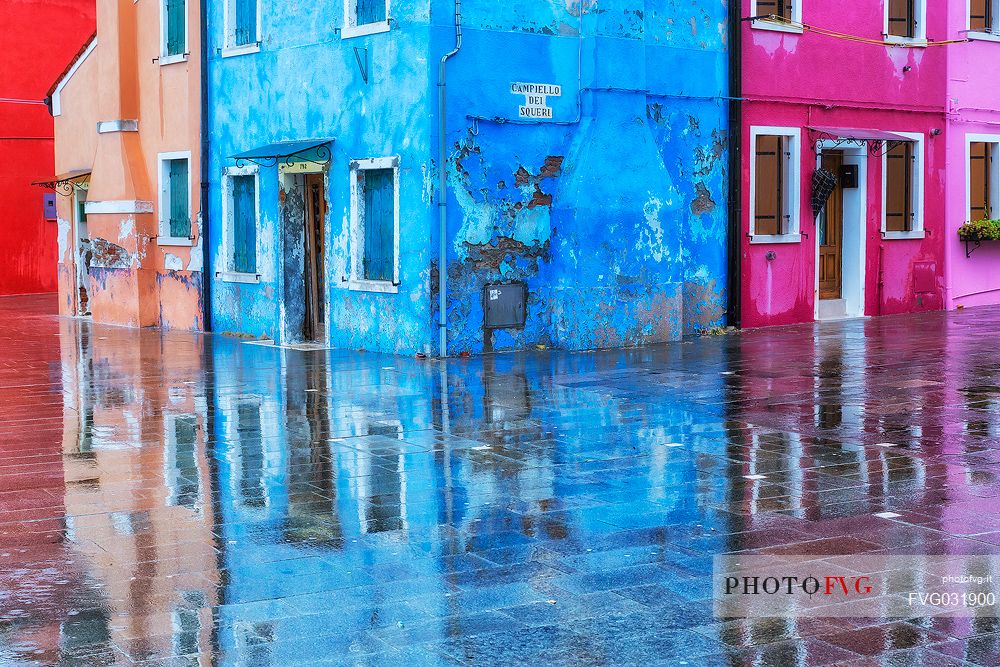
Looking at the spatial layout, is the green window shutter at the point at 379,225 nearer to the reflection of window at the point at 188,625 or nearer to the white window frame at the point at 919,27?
the white window frame at the point at 919,27

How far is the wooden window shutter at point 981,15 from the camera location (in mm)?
21828

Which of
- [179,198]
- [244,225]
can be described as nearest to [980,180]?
[244,225]

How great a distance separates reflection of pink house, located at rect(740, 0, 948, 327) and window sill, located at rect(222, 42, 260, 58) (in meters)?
6.62

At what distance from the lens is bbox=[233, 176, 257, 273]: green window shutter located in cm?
1916

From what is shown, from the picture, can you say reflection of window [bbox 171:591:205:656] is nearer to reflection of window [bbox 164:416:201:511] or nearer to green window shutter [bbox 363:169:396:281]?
reflection of window [bbox 164:416:201:511]

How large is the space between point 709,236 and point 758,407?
23.4 feet

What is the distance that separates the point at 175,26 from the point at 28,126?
11340 mm

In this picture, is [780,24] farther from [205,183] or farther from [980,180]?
[205,183]

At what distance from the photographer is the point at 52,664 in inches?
208

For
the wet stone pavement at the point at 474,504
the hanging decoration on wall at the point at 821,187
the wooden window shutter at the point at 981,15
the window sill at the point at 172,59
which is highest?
the wooden window shutter at the point at 981,15

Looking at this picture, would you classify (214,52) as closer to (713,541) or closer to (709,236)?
(709,236)

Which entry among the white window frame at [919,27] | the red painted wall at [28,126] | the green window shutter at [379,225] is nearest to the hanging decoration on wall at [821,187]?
the white window frame at [919,27]

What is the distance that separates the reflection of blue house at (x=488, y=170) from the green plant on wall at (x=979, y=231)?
200 inches

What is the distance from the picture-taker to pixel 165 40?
2056cm
